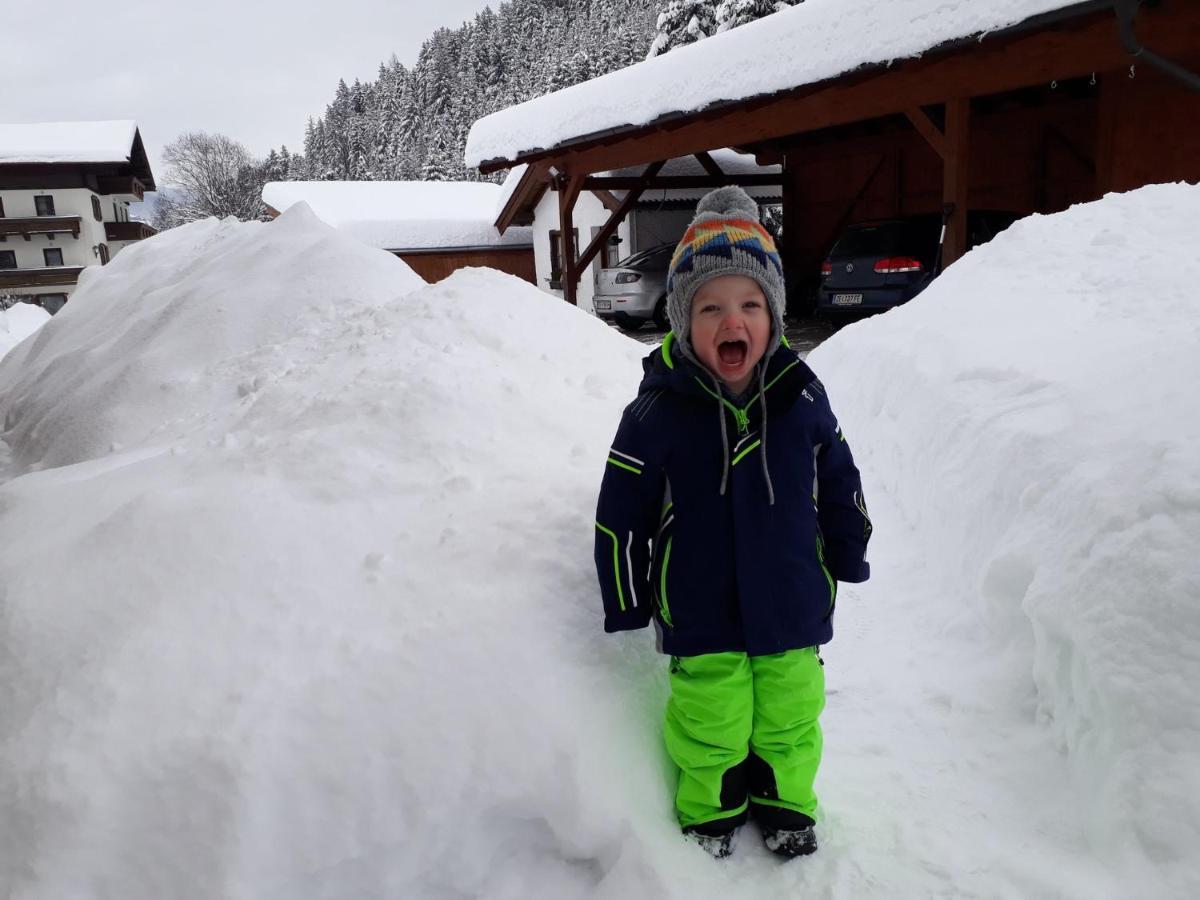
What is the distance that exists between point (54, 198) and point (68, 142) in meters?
2.53

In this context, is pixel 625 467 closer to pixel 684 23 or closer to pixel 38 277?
pixel 684 23

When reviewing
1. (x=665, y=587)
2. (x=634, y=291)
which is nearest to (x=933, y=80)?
(x=634, y=291)

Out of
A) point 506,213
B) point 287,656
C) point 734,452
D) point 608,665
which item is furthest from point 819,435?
point 506,213

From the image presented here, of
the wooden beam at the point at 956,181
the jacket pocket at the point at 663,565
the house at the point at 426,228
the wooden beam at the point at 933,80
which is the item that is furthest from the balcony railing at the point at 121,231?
the jacket pocket at the point at 663,565

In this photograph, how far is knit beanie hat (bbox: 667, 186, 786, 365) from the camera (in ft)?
5.99

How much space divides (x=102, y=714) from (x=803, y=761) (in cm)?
158

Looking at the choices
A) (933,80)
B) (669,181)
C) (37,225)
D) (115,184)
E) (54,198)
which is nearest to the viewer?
(933,80)

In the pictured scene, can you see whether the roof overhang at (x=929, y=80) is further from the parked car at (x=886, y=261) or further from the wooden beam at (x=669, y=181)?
the wooden beam at (x=669, y=181)

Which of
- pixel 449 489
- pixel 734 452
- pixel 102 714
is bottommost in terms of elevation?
pixel 102 714

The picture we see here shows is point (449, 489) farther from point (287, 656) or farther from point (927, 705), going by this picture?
point (927, 705)

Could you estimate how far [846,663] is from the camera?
279 cm

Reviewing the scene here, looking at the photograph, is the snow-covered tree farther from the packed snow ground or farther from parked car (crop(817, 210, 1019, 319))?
the packed snow ground

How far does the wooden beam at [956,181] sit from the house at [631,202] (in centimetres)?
754

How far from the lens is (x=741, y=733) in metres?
1.87
